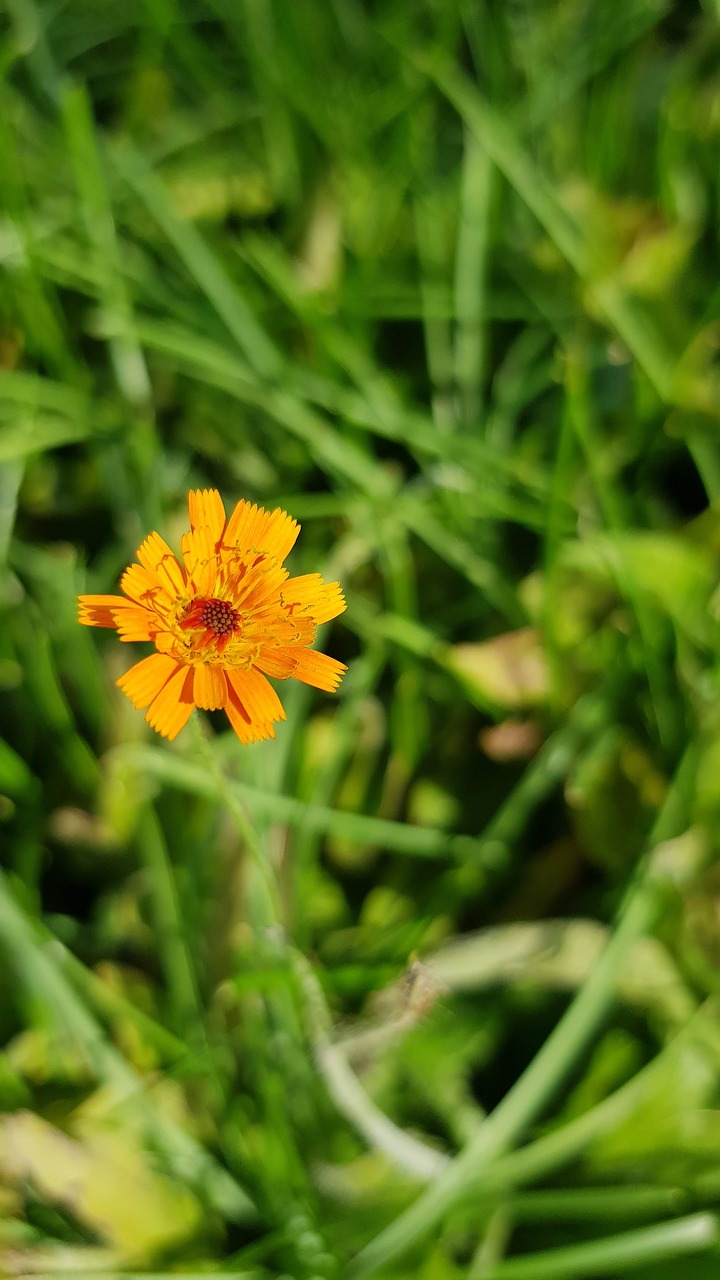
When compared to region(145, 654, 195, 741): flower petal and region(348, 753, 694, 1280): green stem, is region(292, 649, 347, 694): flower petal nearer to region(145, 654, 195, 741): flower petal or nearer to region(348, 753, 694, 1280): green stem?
region(145, 654, 195, 741): flower petal

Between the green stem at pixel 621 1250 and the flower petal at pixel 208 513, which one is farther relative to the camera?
the green stem at pixel 621 1250

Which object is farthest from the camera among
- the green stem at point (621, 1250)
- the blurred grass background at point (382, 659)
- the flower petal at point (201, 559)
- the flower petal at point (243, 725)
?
the blurred grass background at point (382, 659)

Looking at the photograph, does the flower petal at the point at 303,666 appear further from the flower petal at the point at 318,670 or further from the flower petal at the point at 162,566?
the flower petal at the point at 162,566

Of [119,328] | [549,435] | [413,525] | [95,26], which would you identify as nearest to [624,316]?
[549,435]

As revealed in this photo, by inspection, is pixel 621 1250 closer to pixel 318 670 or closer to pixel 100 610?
pixel 318 670

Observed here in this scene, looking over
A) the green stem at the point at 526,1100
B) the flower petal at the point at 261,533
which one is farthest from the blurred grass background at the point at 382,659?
the flower petal at the point at 261,533

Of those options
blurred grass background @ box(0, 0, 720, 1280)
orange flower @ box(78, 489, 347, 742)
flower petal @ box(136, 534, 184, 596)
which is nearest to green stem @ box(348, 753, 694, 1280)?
blurred grass background @ box(0, 0, 720, 1280)

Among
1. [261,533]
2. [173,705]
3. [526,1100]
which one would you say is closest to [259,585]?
[261,533]
